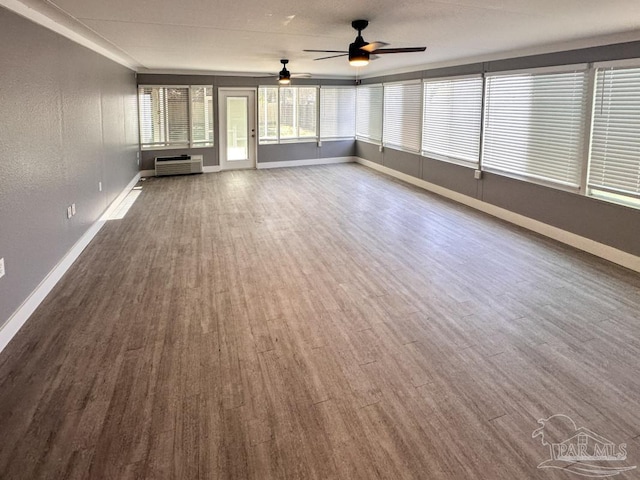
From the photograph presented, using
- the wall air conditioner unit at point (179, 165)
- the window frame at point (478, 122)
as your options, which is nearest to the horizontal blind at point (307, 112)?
the wall air conditioner unit at point (179, 165)

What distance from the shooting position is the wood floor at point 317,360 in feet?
6.93

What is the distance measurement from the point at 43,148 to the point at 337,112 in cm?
854

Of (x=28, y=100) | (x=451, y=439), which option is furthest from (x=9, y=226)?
(x=451, y=439)

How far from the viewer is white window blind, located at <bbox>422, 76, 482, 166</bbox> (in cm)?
705

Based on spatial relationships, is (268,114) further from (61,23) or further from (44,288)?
(44,288)

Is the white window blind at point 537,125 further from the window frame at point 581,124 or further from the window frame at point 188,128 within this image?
the window frame at point 188,128

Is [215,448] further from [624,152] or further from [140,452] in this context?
[624,152]

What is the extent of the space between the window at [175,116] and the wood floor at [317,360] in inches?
192

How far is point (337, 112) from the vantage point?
11.5 meters

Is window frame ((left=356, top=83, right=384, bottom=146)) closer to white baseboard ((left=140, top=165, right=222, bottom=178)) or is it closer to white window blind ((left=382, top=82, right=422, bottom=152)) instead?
white window blind ((left=382, top=82, right=422, bottom=152))

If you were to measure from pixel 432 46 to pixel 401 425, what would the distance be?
4.92 metres

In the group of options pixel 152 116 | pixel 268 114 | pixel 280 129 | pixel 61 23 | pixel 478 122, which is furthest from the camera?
pixel 280 129

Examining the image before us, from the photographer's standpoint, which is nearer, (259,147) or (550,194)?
(550,194)

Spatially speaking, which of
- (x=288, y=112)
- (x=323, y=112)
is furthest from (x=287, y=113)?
(x=323, y=112)
